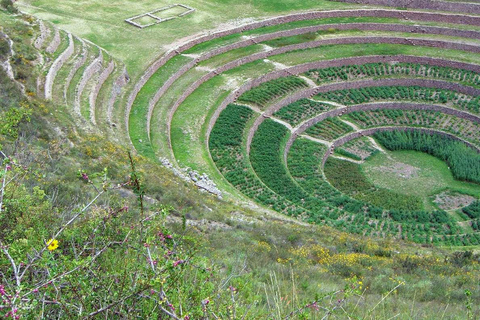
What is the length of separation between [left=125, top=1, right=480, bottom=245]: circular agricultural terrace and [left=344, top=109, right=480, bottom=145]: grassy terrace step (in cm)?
9

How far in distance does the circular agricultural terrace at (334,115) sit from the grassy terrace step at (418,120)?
0.30ft

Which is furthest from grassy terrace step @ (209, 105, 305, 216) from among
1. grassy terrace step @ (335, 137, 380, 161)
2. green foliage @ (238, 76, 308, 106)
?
grassy terrace step @ (335, 137, 380, 161)

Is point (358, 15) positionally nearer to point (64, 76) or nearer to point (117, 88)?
point (117, 88)

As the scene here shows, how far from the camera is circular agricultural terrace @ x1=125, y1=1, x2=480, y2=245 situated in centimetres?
2772

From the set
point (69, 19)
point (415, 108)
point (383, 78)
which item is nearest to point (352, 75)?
point (383, 78)

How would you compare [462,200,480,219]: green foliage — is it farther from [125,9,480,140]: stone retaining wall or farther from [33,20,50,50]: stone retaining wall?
[33,20,50,50]: stone retaining wall

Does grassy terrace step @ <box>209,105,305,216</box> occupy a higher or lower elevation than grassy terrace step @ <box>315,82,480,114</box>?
lower

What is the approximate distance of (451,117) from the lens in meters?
36.5

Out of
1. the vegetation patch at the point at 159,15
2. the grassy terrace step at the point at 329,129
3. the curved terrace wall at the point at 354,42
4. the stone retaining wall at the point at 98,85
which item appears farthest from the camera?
the vegetation patch at the point at 159,15

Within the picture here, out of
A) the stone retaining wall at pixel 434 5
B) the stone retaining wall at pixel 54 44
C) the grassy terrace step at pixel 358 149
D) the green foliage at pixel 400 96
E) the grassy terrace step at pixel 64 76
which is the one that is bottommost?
the grassy terrace step at pixel 358 149

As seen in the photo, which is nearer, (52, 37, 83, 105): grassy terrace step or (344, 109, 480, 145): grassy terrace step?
(52, 37, 83, 105): grassy terrace step

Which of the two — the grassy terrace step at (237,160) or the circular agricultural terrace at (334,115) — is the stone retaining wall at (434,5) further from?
the grassy terrace step at (237,160)

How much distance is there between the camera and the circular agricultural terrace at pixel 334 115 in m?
27.7

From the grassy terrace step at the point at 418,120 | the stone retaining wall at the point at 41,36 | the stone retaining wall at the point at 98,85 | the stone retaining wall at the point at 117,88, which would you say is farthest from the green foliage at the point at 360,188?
A: the stone retaining wall at the point at 41,36
